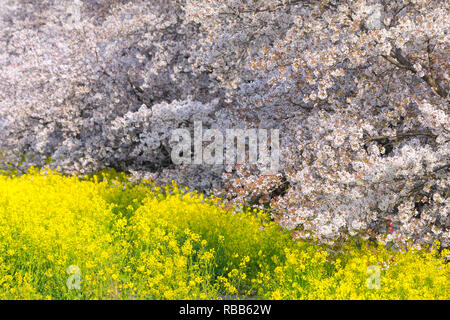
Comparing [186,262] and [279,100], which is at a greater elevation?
[279,100]

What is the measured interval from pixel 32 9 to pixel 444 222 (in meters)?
15.8

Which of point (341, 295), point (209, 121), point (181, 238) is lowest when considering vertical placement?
point (341, 295)

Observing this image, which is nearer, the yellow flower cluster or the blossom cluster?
the yellow flower cluster

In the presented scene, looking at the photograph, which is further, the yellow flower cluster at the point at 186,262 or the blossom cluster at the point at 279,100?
the blossom cluster at the point at 279,100

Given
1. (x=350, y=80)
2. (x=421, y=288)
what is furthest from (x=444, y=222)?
(x=350, y=80)

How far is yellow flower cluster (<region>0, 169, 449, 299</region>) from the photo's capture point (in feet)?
19.0

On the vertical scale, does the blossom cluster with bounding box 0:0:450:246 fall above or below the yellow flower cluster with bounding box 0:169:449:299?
above

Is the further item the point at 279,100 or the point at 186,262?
the point at 279,100

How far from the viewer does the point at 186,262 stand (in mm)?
6891

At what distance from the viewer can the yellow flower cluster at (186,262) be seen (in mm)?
5797

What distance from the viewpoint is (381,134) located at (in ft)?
25.0

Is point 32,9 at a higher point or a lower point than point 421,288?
higher

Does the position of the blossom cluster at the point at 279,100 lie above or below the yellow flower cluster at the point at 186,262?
above

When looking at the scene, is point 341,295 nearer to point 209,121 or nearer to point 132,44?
point 209,121
